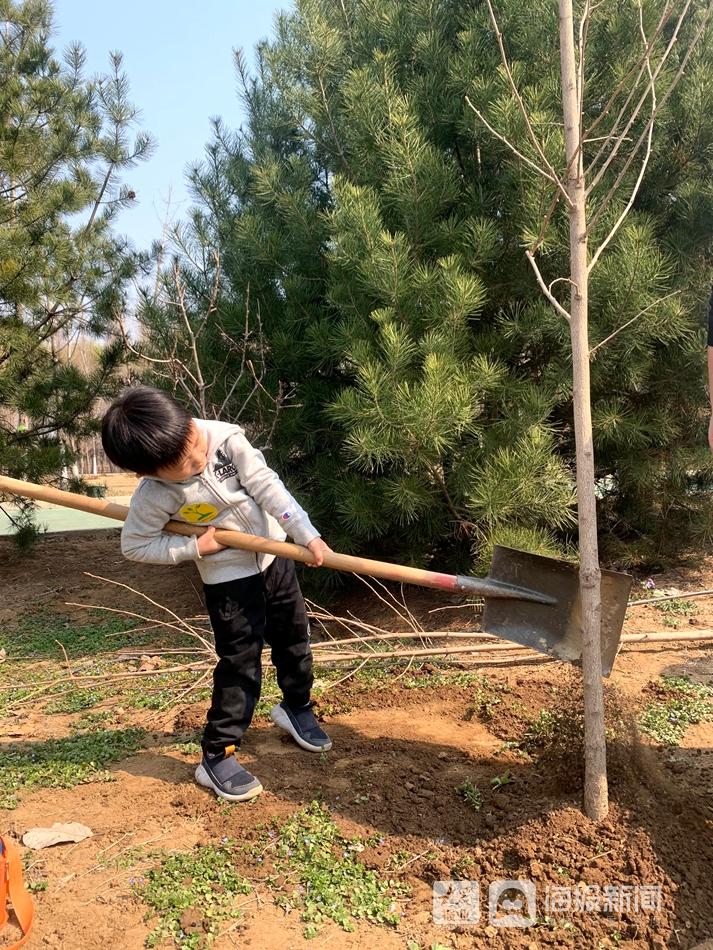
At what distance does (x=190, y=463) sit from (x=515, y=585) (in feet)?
3.82

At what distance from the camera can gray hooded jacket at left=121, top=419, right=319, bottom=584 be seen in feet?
7.72

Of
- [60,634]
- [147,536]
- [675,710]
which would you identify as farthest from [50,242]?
[675,710]

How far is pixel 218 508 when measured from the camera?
2.42m

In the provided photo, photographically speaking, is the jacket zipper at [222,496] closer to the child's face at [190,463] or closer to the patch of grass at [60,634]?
the child's face at [190,463]

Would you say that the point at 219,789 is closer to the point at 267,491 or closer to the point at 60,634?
the point at 267,491

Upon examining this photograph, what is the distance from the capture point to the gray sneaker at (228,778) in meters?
2.39

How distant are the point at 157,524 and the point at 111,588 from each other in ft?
12.1

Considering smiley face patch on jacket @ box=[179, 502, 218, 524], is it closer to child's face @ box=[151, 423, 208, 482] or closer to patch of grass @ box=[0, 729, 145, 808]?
child's face @ box=[151, 423, 208, 482]

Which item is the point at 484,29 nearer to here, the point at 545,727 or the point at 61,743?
the point at 545,727

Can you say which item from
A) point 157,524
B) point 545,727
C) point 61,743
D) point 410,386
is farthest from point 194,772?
point 410,386

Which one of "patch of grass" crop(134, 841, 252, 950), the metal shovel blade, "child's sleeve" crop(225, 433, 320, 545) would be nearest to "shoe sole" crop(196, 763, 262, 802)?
"patch of grass" crop(134, 841, 252, 950)

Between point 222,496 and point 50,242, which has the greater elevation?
point 50,242

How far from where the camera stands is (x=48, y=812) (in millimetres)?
2420

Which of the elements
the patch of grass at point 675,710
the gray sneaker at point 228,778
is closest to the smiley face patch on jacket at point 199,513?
the gray sneaker at point 228,778
